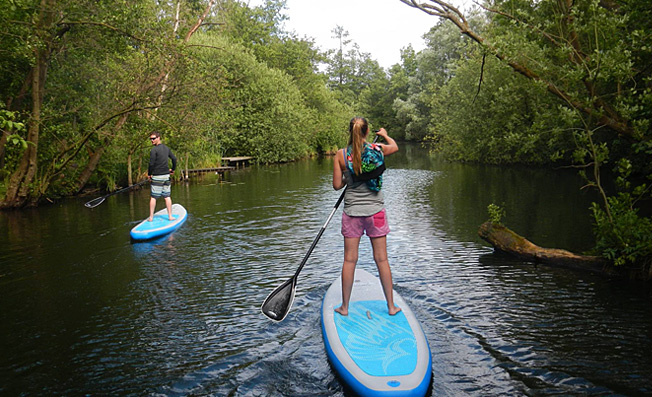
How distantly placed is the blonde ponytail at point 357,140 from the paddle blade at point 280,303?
4.90 feet

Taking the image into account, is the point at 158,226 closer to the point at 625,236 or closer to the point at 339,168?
the point at 339,168

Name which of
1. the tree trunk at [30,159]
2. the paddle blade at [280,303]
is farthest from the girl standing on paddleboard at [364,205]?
the tree trunk at [30,159]

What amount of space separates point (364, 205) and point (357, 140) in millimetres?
635

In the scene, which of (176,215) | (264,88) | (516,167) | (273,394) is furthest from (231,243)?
(264,88)

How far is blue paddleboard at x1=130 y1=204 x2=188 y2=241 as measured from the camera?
957 cm

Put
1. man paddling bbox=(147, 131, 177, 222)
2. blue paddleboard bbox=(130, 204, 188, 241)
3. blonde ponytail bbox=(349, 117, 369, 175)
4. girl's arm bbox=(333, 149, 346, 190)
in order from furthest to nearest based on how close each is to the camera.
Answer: man paddling bbox=(147, 131, 177, 222) → blue paddleboard bbox=(130, 204, 188, 241) → girl's arm bbox=(333, 149, 346, 190) → blonde ponytail bbox=(349, 117, 369, 175)

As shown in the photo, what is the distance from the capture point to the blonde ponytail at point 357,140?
465 centimetres

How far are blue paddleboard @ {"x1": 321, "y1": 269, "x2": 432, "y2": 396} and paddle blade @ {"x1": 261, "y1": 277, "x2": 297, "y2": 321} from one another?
1.24 feet

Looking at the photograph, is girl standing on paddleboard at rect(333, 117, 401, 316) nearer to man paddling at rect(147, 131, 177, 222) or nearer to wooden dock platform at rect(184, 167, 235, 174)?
man paddling at rect(147, 131, 177, 222)

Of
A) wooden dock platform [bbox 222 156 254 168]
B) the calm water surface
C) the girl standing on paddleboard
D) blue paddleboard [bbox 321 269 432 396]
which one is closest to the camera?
blue paddleboard [bbox 321 269 432 396]

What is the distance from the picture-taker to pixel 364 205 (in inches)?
189

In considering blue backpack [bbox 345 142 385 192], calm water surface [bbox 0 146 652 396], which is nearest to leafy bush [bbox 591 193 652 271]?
calm water surface [bbox 0 146 652 396]

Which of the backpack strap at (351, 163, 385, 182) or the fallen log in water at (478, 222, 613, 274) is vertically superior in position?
the backpack strap at (351, 163, 385, 182)

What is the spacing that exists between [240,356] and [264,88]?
1167 inches
